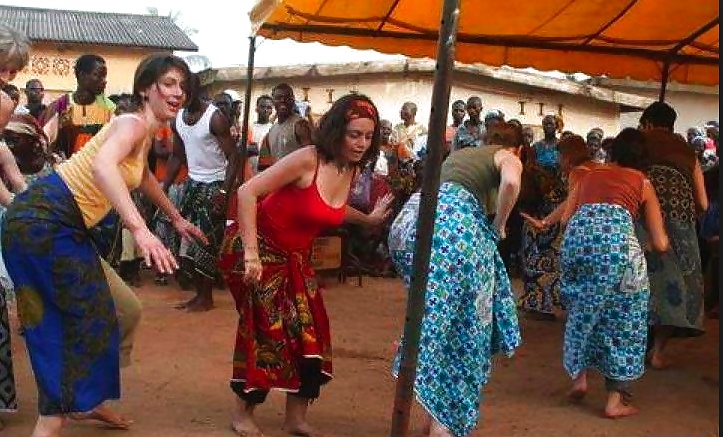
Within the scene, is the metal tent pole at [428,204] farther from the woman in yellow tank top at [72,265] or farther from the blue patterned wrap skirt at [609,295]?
the blue patterned wrap skirt at [609,295]

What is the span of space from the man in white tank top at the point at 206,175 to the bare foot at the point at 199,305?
0.57 ft

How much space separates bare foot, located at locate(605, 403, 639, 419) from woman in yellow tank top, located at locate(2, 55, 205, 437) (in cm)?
267

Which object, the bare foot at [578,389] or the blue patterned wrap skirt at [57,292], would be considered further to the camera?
the bare foot at [578,389]

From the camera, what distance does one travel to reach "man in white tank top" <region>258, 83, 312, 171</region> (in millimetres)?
8648

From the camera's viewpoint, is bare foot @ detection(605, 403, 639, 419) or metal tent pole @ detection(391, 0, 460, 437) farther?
bare foot @ detection(605, 403, 639, 419)

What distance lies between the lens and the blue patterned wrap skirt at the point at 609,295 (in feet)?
17.4

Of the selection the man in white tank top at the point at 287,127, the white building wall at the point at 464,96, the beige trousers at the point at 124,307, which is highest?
the white building wall at the point at 464,96

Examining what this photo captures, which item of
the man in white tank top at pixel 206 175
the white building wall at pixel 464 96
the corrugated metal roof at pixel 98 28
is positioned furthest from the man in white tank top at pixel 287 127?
the corrugated metal roof at pixel 98 28

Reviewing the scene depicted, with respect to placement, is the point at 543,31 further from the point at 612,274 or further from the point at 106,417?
the point at 106,417

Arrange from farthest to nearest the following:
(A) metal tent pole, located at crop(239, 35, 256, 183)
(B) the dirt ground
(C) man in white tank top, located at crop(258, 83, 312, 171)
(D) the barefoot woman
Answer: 1. (C) man in white tank top, located at crop(258, 83, 312, 171)
2. (A) metal tent pole, located at crop(239, 35, 256, 183)
3. (B) the dirt ground
4. (D) the barefoot woman

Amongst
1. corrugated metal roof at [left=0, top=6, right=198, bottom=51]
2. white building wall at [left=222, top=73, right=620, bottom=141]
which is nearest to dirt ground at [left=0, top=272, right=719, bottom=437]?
white building wall at [left=222, top=73, right=620, bottom=141]

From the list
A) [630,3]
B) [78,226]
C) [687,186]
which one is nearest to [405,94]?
[630,3]

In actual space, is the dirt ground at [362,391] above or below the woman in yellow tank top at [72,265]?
below

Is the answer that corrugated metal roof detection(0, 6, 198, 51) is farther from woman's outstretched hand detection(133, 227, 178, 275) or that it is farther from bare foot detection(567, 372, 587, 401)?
woman's outstretched hand detection(133, 227, 178, 275)
